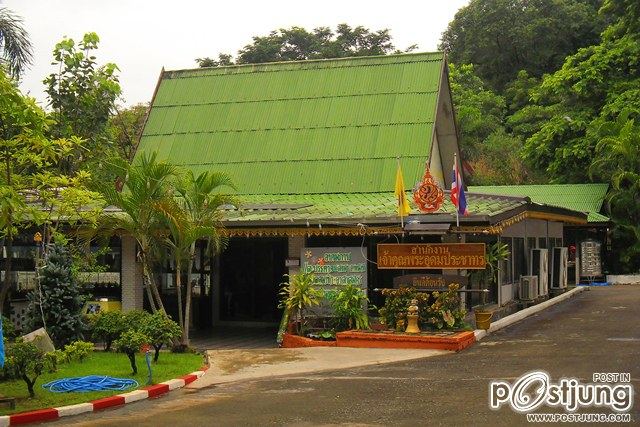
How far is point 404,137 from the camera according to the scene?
2372cm

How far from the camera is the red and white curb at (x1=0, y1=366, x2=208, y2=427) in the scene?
10742mm

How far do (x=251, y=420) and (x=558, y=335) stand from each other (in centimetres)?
1004

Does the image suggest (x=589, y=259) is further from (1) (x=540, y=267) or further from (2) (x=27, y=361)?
(2) (x=27, y=361)

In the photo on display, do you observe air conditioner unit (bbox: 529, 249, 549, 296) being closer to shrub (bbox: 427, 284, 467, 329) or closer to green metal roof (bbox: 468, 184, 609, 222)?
Result: shrub (bbox: 427, 284, 467, 329)

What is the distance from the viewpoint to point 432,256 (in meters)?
18.5

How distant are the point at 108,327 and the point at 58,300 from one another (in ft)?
3.87

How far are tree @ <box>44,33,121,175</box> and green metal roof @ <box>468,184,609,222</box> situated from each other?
18.2 m

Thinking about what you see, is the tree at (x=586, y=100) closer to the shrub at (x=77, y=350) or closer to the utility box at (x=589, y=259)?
the utility box at (x=589, y=259)

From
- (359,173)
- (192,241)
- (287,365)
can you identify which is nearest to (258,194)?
(359,173)

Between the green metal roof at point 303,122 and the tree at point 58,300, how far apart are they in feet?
23.5

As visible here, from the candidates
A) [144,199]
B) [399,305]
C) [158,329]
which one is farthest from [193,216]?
[399,305]

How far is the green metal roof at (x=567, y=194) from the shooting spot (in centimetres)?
3850

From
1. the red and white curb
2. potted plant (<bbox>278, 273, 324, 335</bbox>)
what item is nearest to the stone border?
potted plant (<bbox>278, 273, 324, 335</bbox>)

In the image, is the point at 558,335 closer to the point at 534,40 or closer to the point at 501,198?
the point at 501,198
